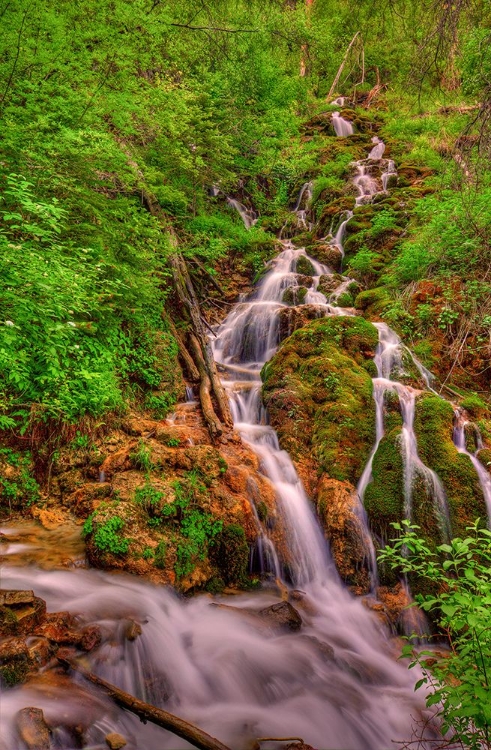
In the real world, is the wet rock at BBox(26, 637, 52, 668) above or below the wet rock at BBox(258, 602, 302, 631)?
above

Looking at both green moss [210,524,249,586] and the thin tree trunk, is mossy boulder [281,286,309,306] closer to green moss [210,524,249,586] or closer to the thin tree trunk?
the thin tree trunk

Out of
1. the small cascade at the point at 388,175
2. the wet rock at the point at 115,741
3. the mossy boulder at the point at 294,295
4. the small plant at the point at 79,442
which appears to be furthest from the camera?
the small cascade at the point at 388,175

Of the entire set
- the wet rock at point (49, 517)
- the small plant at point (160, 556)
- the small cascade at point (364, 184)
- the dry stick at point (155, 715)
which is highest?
the small cascade at point (364, 184)

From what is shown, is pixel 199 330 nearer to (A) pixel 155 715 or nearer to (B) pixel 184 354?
(B) pixel 184 354

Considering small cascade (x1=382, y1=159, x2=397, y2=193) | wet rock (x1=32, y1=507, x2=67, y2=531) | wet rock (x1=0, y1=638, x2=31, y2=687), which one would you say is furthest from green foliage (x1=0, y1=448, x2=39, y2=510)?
small cascade (x1=382, y1=159, x2=397, y2=193)

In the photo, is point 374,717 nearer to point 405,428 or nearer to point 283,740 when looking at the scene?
point 283,740

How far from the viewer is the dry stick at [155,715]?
103 inches

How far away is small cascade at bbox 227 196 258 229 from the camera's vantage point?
15055 mm

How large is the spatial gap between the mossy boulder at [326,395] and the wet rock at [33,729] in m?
4.39

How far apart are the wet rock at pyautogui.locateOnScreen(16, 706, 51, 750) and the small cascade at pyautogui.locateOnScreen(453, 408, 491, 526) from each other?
526 cm

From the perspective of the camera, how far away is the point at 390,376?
7.45 m

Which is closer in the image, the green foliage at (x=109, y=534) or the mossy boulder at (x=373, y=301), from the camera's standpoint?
the green foliage at (x=109, y=534)

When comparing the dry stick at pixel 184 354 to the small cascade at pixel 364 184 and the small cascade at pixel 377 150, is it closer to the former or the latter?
the small cascade at pixel 364 184

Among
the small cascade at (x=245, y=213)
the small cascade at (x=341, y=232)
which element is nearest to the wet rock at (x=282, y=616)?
the small cascade at (x=341, y=232)
